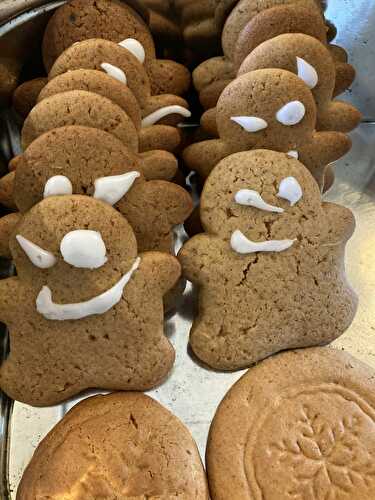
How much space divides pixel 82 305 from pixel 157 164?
32cm

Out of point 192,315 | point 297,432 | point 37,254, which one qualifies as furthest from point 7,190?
point 297,432

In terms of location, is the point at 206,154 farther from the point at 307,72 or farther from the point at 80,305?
the point at 80,305

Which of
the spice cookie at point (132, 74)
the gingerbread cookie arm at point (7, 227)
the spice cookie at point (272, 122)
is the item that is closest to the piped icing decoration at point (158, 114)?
the spice cookie at point (132, 74)

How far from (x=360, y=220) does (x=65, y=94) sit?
0.81 m

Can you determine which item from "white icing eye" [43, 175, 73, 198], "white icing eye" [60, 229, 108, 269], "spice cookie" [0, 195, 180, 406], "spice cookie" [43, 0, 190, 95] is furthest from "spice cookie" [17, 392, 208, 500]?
"spice cookie" [43, 0, 190, 95]

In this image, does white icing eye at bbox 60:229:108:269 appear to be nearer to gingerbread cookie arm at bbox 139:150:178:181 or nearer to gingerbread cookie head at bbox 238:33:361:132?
gingerbread cookie arm at bbox 139:150:178:181

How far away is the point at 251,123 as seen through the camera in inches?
40.9

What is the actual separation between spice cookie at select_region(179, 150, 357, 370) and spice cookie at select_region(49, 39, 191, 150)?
17 cm

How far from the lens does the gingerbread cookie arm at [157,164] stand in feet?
3.39

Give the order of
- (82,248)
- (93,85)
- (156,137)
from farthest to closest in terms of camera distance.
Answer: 1. (156,137)
2. (93,85)
3. (82,248)

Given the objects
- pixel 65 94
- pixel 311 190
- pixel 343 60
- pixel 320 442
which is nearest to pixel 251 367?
pixel 320 442

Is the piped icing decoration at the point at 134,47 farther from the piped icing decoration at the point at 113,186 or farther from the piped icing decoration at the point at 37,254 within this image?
the piped icing decoration at the point at 37,254

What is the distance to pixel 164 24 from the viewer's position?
1.27 meters

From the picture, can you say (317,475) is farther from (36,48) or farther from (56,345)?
(36,48)
